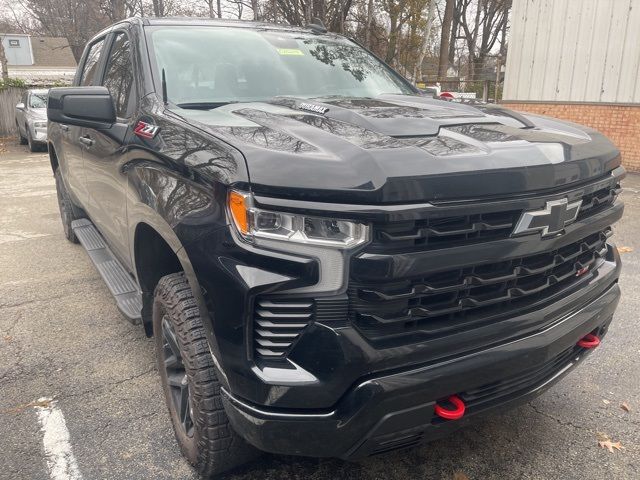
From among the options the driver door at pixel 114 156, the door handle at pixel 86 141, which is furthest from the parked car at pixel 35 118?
the driver door at pixel 114 156

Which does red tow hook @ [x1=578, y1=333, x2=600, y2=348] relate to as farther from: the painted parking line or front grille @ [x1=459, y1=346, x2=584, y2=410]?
the painted parking line

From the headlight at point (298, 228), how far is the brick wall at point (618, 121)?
9.61 metres

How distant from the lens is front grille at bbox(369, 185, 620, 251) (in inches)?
65.5

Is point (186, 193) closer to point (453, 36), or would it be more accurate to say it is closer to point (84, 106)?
point (84, 106)

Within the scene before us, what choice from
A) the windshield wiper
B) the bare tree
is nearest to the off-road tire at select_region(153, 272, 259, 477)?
the windshield wiper

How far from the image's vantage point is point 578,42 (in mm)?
10102

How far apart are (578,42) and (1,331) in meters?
10.3

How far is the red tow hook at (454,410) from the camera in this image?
72.0 inches

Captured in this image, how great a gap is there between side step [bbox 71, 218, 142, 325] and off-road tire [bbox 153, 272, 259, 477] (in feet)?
2.32

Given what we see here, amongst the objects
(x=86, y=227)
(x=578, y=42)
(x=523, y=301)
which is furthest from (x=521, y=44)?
(x=523, y=301)

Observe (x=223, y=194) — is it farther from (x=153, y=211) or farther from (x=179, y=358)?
(x=179, y=358)

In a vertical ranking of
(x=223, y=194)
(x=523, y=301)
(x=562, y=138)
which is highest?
(x=562, y=138)

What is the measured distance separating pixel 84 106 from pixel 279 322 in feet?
5.51

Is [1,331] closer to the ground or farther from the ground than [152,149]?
closer to the ground
